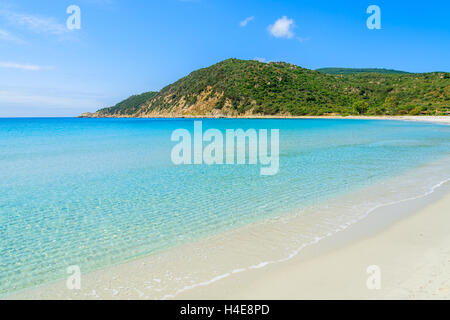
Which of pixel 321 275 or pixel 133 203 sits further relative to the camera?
pixel 133 203

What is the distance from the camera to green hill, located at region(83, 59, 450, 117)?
91475 millimetres

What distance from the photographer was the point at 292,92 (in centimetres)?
11538

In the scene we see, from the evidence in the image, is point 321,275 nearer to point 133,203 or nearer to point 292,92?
point 133,203

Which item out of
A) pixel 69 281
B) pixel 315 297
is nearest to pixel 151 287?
pixel 69 281

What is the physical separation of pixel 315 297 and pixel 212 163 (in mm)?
10961

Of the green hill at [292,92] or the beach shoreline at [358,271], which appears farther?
the green hill at [292,92]

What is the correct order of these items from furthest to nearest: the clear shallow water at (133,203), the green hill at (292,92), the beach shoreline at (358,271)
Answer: the green hill at (292,92) → the clear shallow water at (133,203) → the beach shoreline at (358,271)

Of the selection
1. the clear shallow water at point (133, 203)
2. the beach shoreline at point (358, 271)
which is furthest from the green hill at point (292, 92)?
the beach shoreline at point (358, 271)

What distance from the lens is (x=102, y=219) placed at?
6.55 meters

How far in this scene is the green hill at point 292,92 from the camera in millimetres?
91475

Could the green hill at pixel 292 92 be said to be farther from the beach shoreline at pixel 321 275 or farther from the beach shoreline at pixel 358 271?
the beach shoreline at pixel 321 275

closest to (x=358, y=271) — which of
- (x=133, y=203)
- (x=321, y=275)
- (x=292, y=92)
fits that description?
(x=321, y=275)

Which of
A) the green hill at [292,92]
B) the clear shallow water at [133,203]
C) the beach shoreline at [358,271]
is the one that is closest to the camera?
the beach shoreline at [358,271]
